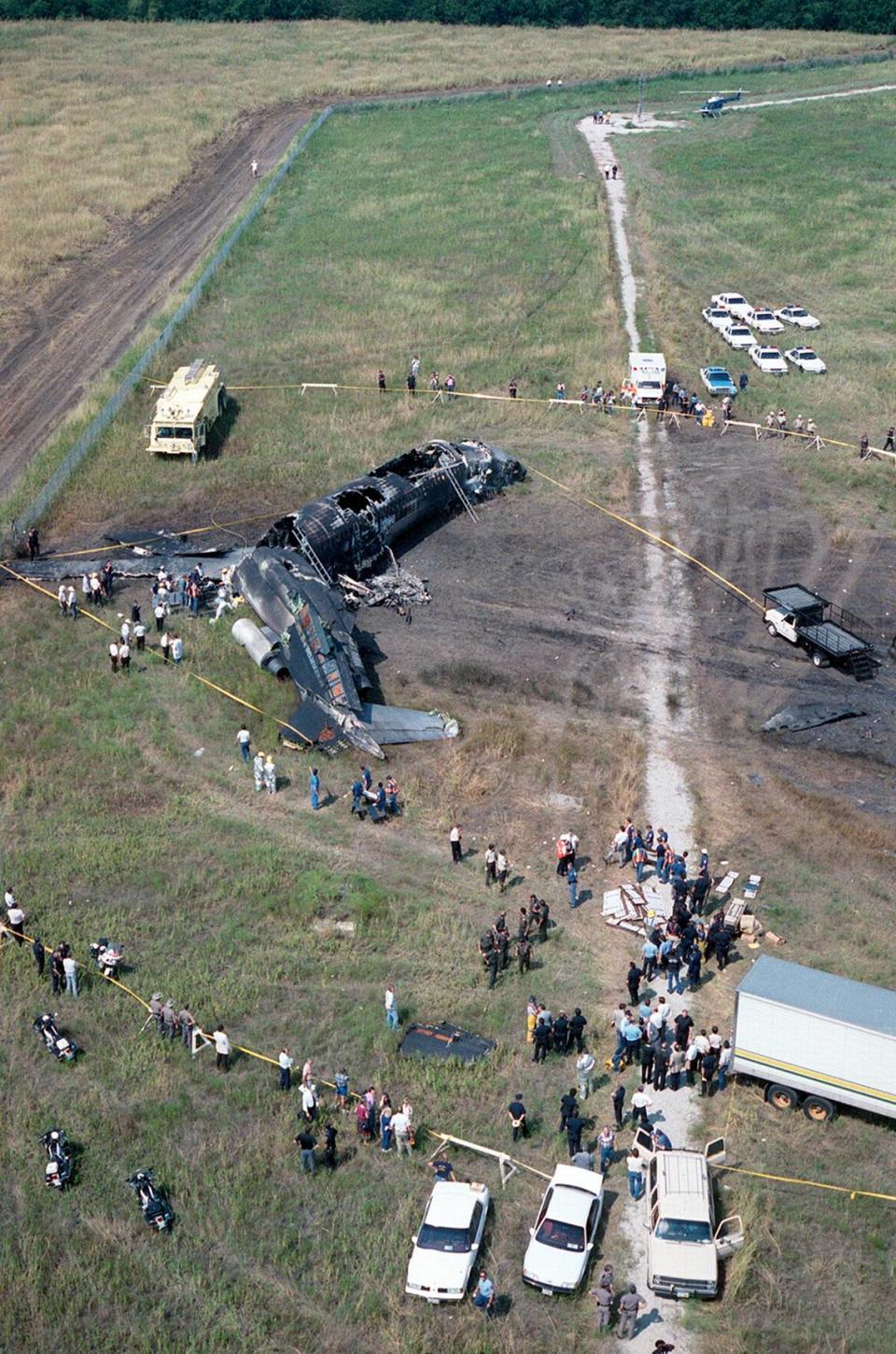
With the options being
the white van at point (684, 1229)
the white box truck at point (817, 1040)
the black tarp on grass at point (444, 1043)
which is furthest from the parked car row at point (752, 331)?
the white van at point (684, 1229)

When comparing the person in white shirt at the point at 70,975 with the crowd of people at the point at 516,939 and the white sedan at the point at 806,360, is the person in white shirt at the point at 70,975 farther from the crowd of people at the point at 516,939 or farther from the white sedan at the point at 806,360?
the white sedan at the point at 806,360

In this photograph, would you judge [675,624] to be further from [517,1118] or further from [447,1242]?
[447,1242]

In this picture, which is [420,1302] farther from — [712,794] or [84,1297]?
[712,794]

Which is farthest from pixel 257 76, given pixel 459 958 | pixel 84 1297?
pixel 84 1297

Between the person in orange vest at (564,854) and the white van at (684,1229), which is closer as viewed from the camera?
the white van at (684,1229)

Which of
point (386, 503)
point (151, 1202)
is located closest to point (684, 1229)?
point (151, 1202)

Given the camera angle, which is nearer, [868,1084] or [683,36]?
[868,1084]

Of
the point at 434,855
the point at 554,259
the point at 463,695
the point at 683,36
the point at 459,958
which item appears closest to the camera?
the point at 459,958
